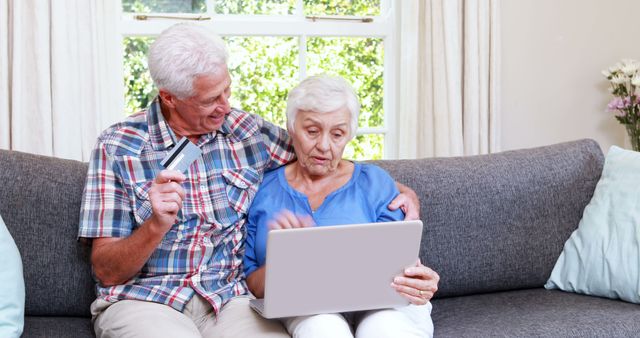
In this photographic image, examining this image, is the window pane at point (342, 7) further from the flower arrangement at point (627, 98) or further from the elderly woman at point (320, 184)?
the elderly woman at point (320, 184)

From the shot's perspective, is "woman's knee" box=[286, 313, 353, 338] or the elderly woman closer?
"woman's knee" box=[286, 313, 353, 338]

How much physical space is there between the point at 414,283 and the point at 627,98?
6.90 ft

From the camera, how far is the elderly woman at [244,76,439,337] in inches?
84.0

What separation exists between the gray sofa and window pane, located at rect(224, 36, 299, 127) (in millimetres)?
1165

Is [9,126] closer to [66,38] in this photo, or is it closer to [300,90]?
[66,38]

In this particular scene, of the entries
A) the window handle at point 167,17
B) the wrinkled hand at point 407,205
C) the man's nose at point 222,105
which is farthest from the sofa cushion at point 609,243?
the window handle at point 167,17

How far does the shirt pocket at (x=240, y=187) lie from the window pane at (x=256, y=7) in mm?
1450

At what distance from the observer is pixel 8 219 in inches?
86.9

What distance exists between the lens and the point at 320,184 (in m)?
2.22

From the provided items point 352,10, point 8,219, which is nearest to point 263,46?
point 352,10

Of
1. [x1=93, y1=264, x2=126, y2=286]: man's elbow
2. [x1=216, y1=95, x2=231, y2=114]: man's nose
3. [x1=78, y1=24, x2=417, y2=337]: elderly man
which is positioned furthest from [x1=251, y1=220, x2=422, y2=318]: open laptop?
[x1=216, y1=95, x2=231, y2=114]: man's nose

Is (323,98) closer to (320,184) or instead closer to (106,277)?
(320,184)

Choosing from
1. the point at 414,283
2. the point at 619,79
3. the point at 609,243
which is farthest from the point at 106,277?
the point at 619,79

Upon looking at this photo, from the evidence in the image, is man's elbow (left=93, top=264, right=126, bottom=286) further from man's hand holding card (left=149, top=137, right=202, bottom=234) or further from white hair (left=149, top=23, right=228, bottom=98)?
white hair (left=149, top=23, right=228, bottom=98)
